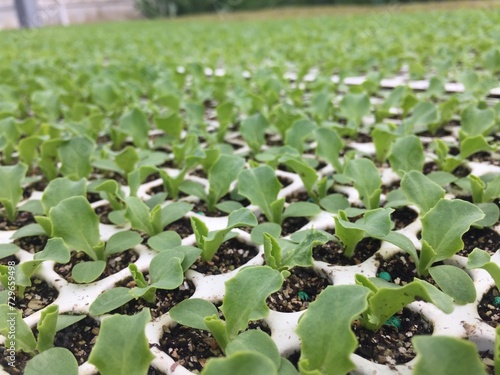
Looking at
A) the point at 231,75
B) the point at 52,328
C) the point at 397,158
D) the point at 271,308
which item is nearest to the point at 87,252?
the point at 52,328

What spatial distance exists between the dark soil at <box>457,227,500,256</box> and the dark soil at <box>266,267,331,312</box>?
240mm

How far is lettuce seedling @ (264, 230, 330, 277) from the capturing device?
2.14 ft

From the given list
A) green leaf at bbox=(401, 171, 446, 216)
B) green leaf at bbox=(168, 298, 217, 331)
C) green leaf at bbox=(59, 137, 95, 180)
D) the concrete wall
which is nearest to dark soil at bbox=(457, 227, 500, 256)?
green leaf at bbox=(401, 171, 446, 216)

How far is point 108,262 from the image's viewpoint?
782 millimetres

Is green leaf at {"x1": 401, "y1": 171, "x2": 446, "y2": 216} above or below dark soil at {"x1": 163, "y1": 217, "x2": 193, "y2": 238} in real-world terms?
above

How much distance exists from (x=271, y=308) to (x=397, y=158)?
0.46 m

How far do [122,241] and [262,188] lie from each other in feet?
0.86

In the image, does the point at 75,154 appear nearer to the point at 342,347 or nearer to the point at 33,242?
the point at 33,242

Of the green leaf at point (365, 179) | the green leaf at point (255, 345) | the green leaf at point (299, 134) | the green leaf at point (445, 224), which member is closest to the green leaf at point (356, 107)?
the green leaf at point (299, 134)

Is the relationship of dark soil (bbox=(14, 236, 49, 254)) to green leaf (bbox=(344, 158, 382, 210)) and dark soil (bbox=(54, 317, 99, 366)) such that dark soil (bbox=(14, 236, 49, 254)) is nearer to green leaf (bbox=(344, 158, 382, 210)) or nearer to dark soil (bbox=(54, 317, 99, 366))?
dark soil (bbox=(54, 317, 99, 366))

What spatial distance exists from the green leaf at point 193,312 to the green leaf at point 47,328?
14 centimetres

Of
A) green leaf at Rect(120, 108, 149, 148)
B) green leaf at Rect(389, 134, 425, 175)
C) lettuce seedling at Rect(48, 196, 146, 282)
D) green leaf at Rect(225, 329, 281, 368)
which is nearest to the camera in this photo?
green leaf at Rect(225, 329, 281, 368)

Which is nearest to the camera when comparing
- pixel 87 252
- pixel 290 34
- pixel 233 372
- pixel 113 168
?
pixel 233 372

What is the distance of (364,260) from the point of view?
737 mm
